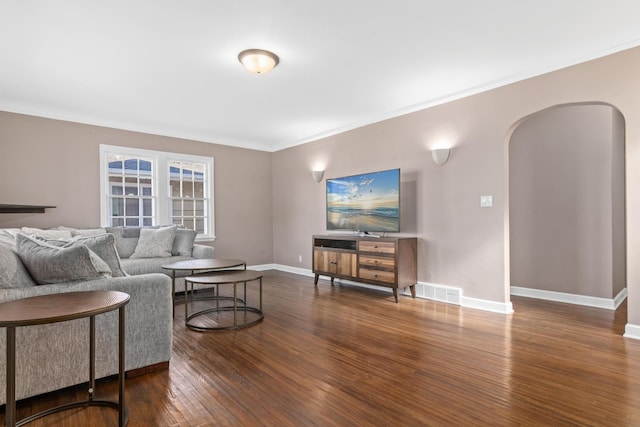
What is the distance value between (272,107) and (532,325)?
3.84 meters

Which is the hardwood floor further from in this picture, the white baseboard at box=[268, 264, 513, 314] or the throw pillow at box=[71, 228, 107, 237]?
the throw pillow at box=[71, 228, 107, 237]

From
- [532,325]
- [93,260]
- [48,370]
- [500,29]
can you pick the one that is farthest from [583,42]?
[48,370]

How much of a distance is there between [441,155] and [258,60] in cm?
235

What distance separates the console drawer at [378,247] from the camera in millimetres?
4148

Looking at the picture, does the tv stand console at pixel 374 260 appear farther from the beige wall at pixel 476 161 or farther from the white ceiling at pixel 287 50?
the white ceiling at pixel 287 50

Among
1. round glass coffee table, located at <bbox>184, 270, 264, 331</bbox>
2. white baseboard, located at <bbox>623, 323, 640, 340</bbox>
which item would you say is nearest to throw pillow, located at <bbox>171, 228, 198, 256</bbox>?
round glass coffee table, located at <bbox>184, 270, 264, 331</bbox>

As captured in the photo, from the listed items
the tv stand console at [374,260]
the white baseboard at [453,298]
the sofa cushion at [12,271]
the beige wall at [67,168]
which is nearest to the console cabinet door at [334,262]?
the tv stand console at [374,260]

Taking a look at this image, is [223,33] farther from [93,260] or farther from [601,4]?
[601,4]

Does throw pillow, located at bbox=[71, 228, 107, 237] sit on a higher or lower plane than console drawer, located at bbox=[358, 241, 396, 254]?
higher

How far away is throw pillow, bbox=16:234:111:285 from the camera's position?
6.28ft

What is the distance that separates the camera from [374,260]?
4.33 metres

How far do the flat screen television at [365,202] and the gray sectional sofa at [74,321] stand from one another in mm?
2889

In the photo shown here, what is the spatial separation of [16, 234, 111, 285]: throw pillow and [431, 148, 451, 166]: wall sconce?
11.8 feet

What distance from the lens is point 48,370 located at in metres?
1.87
